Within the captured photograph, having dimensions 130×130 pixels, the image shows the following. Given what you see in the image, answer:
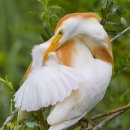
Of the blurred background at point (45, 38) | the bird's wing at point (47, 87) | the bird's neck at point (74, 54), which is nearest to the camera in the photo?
the bird's wing at point (47, 87)

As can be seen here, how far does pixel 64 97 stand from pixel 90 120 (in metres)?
0.32

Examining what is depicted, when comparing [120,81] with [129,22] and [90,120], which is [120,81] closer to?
[129,22]

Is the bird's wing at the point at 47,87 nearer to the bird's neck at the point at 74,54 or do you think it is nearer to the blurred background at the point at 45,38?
the bird's neck at the point at 74,54

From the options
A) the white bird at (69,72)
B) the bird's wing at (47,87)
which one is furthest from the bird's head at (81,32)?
the bird's wing at (47,87)

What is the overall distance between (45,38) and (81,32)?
1.26 ft

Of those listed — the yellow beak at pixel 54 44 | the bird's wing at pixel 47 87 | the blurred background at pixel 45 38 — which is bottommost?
the blurred background at pixel 45 38

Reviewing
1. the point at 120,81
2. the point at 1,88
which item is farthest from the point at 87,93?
the point at 120,81

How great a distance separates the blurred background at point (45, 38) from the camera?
9.66 ft

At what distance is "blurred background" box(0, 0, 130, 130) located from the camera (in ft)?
9.66

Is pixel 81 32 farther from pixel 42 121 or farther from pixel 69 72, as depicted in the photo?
pixel 42 121

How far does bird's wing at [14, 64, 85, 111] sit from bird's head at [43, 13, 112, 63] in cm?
13

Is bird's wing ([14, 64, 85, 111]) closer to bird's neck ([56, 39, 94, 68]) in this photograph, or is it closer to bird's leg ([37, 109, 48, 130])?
bird's neck ([56, 39, 94, 68])

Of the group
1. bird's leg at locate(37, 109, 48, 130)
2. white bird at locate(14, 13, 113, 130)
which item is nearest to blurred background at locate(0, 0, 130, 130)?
bird's leg at locate(37, 109, 48, 130)

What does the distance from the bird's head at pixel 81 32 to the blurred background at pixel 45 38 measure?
0.31 metres
